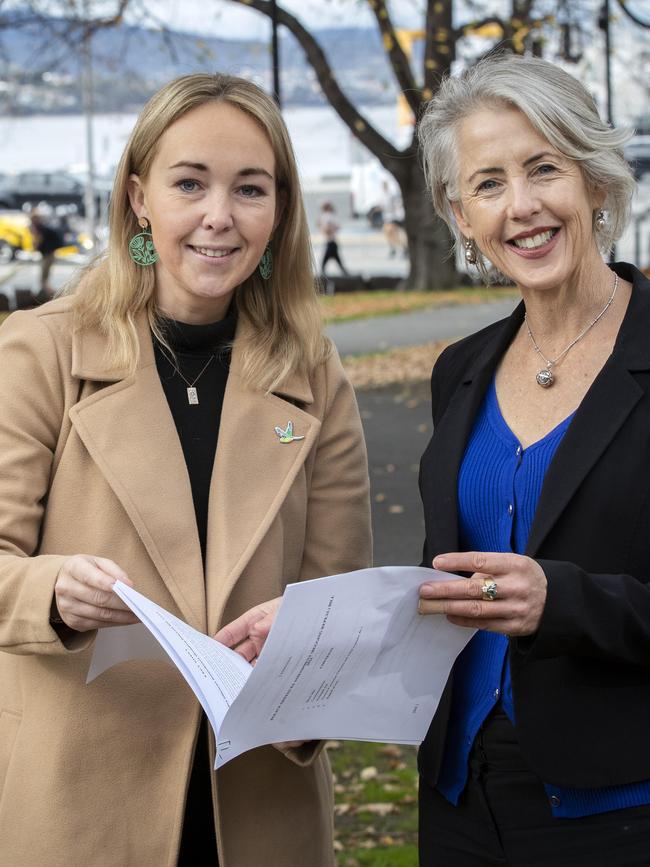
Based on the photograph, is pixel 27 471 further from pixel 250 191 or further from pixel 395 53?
pixel 395 53

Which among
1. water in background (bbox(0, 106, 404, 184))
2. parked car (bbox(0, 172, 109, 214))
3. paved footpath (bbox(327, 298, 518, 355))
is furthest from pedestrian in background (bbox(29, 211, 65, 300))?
water in background (bbox(0, 106, 404, 184))

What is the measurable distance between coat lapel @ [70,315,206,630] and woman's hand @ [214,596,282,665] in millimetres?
149

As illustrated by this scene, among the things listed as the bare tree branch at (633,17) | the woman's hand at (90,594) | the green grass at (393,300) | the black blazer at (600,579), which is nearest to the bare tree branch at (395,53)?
the bare tree branch at (633,17)

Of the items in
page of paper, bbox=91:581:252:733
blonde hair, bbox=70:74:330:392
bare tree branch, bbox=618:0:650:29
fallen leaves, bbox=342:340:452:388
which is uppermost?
bare tree branch, bbox=618:0:650:29

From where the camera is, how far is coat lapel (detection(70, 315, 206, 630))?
272 cm

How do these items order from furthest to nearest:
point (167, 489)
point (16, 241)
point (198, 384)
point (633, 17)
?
point (16, 241)
point (633, 17)
point (198, 384)
point (167, 489)

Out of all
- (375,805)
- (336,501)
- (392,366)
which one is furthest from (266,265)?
(392,366)

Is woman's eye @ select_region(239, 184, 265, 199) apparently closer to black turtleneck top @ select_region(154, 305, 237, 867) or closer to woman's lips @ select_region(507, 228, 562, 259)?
black turtleneck top @ select_region(154, 305, 237, 867)

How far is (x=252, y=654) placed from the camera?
259cm

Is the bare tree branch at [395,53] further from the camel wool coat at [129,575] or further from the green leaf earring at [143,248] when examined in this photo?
the camel wool coat at [129,575]

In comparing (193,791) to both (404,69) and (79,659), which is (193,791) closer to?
(79,659)

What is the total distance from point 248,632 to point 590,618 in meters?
0.70

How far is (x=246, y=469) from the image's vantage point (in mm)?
2877

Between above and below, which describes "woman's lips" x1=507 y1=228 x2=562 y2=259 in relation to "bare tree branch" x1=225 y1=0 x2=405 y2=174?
below
